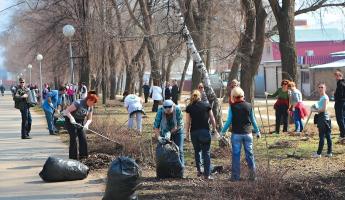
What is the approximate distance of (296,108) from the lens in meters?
→ 16.5

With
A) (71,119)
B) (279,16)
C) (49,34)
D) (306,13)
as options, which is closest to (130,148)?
(71,119)

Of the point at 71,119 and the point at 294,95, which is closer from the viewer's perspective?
the point at 71,119

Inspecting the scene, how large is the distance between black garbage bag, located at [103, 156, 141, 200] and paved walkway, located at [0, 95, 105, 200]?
2.55ft

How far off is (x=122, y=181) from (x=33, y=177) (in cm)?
327

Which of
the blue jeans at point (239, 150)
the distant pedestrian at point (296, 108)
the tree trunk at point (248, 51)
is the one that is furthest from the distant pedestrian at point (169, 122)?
the tree trunk at point (248, 51)

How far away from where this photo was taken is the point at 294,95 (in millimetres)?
16797

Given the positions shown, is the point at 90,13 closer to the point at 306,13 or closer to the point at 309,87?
the point at 306,13

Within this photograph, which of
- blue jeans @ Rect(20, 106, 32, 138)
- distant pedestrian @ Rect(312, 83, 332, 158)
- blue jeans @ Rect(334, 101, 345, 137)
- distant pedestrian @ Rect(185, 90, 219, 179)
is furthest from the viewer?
blue jeans @ Rect(20, 106, 32, 138)

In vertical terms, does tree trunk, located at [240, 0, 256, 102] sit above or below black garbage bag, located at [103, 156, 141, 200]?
above

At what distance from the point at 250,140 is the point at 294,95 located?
8.12 metres

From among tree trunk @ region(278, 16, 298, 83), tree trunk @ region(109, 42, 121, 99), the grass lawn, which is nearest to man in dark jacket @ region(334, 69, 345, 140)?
the grass lawn

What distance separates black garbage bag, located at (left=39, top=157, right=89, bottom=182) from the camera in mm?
9648

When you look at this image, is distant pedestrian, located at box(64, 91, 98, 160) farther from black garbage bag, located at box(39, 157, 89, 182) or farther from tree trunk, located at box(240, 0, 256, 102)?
tree trunk, located at box(240, 0, 256, 102)

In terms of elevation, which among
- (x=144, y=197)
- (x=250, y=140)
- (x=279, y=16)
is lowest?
(x=144, y=197)
